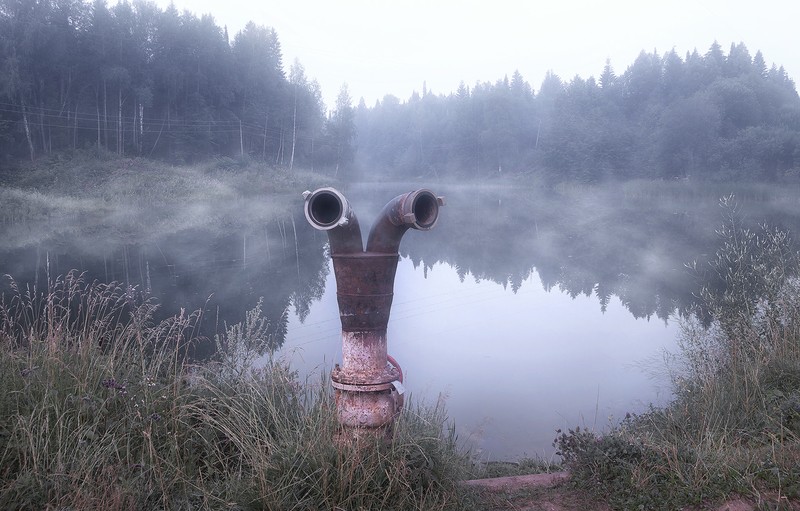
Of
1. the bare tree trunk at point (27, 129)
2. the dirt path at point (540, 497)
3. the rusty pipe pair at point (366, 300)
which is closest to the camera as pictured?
the dirt path at point (540, 497)

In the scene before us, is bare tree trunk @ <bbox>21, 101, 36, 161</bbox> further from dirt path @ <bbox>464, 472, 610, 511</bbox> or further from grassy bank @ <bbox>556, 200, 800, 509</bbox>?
dirt path @ <bbox>464, 472, 610, 511</bbox>

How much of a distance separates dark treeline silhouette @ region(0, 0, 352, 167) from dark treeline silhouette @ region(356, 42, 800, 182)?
25541 millimetres

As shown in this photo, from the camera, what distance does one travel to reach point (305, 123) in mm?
54500

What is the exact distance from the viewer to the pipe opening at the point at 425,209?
11.4 feet

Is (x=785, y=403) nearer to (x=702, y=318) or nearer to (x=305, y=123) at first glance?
(x=702, y=318)

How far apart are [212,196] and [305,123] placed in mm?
24119

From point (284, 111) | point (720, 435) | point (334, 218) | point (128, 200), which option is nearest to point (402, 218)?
point (334, 218)

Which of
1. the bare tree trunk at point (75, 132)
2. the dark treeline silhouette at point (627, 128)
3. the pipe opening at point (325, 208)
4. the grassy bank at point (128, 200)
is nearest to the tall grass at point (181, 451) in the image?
the pipe opening at point (325, 208)

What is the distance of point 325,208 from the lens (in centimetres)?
348

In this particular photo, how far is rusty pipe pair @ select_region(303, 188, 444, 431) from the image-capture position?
3.47 metres

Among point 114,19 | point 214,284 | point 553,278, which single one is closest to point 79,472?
point 214,284

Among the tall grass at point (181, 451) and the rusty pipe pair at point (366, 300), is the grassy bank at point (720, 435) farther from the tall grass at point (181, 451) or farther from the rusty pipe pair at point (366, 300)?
the rusty pipe pair at point (366, 300)

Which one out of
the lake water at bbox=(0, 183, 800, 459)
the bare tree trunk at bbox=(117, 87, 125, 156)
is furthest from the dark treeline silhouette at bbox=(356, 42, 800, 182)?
the bare tree trunk at bbox=(117, 87, 125, 156)

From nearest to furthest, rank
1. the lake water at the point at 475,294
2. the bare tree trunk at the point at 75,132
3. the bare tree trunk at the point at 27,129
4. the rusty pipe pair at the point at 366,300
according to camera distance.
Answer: the rusty pipe pair at the point at 366,300 < the lake water at the point at 475,294 < the bare tree trunk at the point at 27,129 < the bare tree trunk at the point at 75,132
